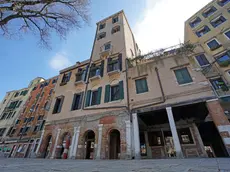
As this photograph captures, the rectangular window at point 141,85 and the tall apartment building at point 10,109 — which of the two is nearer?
the rectangular window at point 141,85

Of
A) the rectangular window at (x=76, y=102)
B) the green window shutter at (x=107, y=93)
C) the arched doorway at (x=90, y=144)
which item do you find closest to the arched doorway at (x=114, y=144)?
the arched doorway at (x=90, y=144)

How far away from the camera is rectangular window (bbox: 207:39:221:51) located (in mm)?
13639

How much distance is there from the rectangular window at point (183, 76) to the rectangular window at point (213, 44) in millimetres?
8281

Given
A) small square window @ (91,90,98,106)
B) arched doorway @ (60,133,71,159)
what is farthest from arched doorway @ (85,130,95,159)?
small square window @ (91,90,98,106)

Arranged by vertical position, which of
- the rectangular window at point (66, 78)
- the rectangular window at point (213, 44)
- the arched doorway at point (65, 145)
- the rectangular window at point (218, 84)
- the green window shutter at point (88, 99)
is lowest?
the arched doorway at point (65, 145)

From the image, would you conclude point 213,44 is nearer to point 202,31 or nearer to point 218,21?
point 202,31

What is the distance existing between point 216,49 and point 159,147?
1287 centimetres

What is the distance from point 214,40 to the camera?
47.5ft

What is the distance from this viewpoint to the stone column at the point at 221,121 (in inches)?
236

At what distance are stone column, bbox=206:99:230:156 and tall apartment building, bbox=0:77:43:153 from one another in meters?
26.7

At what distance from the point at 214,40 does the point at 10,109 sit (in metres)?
37.3

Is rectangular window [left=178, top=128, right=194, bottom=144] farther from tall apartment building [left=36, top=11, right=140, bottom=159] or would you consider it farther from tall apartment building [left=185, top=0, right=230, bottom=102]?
tall apartment building [left=36, top=11, right=140, bottom=159]

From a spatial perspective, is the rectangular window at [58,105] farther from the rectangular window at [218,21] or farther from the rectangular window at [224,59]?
the rectangular window at [218,21]

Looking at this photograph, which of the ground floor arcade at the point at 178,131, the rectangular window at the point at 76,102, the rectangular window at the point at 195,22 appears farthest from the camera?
the rectangular window at the point at 195,22
